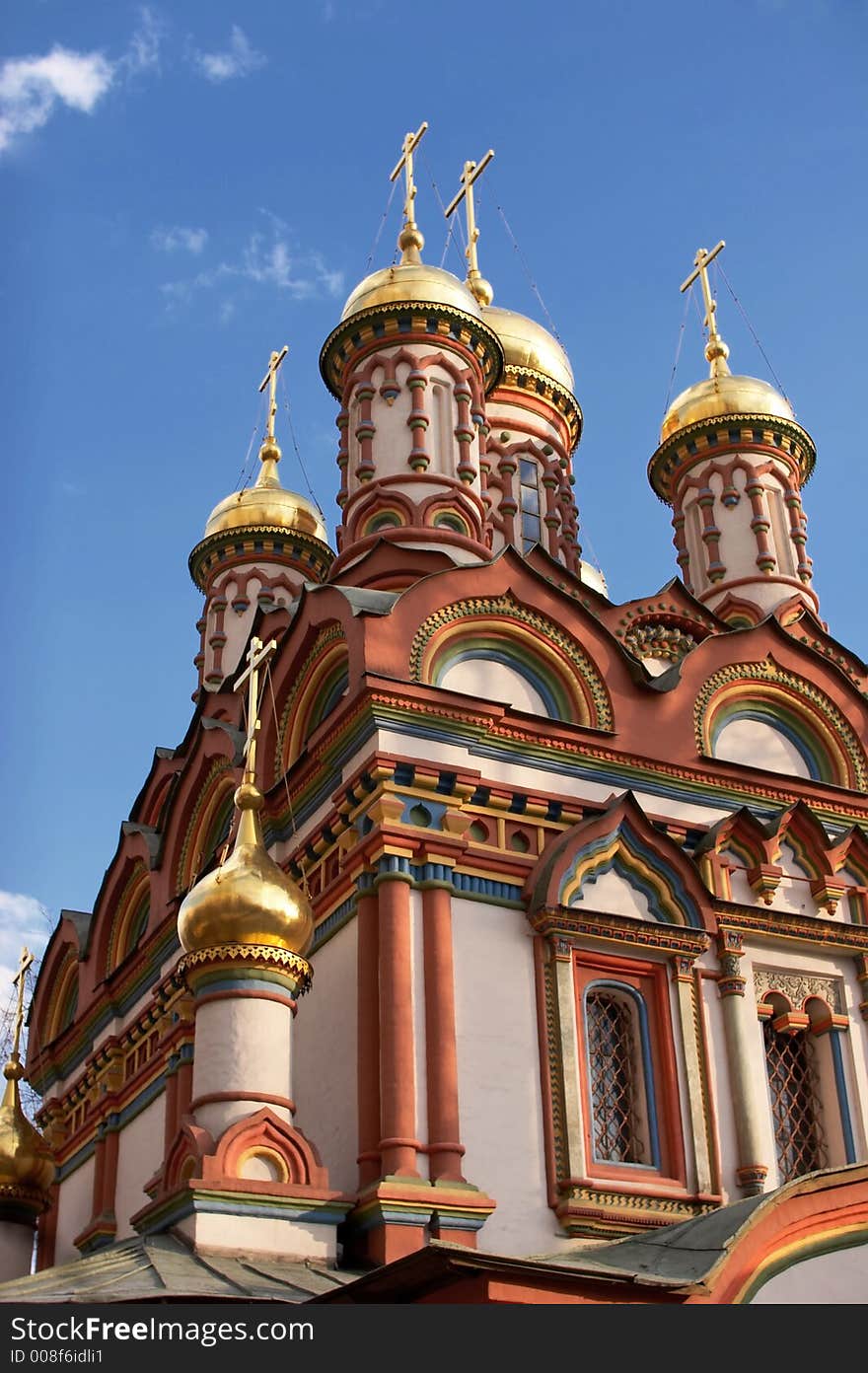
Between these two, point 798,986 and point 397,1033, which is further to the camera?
point 798,986

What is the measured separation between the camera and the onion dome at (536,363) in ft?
47.8

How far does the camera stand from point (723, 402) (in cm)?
1438

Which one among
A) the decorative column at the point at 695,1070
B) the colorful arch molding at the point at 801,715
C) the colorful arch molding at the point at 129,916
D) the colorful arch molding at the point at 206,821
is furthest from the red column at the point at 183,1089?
the colorful arch molding at the point at 801,715

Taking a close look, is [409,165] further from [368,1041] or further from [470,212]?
[368,1041]

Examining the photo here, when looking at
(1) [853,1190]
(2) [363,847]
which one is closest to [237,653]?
(2) [363,847]

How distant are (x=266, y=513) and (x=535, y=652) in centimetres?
649

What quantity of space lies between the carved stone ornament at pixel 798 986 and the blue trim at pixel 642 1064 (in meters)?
0.76

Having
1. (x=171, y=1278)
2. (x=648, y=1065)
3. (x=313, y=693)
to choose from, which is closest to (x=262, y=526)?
(x=313, y=693)

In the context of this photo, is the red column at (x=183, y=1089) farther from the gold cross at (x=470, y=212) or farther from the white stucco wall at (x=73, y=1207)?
the gold cross at (x=470, y=212)

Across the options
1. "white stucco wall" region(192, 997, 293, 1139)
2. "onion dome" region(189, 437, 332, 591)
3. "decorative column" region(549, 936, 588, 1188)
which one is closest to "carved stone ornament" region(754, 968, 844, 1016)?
"decorative column" region(549, 936, 588, 1188)

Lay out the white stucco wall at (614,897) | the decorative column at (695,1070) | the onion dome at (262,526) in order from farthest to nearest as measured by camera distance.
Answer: the onion dome at (262,526), the white stucco wall at (614,897), the decorative column at (695,1070)

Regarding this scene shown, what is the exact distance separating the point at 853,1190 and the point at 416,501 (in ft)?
20.2

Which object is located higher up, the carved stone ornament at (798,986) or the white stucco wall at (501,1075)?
the carved stone ornament at (798,986)

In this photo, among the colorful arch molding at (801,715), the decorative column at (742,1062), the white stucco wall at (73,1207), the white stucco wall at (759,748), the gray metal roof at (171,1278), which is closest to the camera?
the gray metal roof at (171,1278)
